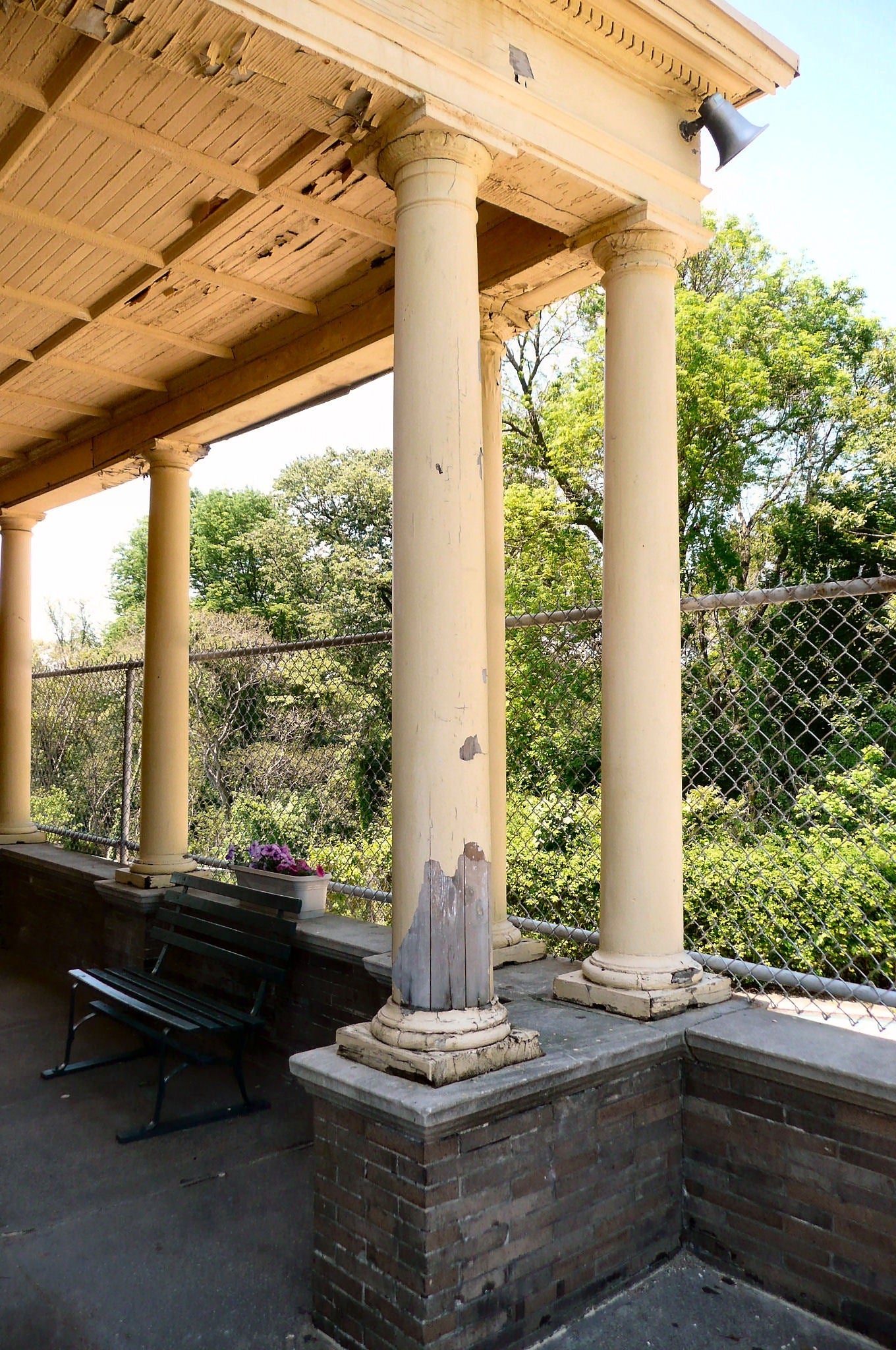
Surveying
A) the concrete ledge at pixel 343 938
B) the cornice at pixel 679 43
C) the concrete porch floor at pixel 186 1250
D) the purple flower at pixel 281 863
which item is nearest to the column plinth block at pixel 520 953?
the concrete ledge at pixel 343 938

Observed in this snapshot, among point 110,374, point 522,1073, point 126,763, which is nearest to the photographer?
point 522,1073

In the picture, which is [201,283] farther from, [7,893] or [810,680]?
[810,680]

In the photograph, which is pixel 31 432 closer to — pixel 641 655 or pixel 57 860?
pixel 57 860

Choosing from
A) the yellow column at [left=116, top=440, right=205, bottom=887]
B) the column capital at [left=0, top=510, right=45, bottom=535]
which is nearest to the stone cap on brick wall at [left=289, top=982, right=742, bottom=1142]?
the yellow column at [left=116, top=440, right=205, bottom=887]

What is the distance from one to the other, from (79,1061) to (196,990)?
694 millimetres

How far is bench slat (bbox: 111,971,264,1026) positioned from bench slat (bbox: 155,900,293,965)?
289 millimetres

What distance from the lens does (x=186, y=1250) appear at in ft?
9.98

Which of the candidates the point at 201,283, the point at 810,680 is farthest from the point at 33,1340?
the point at 810,680

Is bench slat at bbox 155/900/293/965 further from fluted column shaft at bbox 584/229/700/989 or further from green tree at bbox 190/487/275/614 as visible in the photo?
green tree at bbox 190/487/275/614

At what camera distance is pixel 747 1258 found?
284 centimetres

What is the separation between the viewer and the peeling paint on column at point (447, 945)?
264 centimetres

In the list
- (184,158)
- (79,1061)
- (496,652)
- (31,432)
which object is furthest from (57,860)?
(184,158)

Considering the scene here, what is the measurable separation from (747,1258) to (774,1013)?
73 cm

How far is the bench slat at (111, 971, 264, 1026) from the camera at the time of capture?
4.15 m
